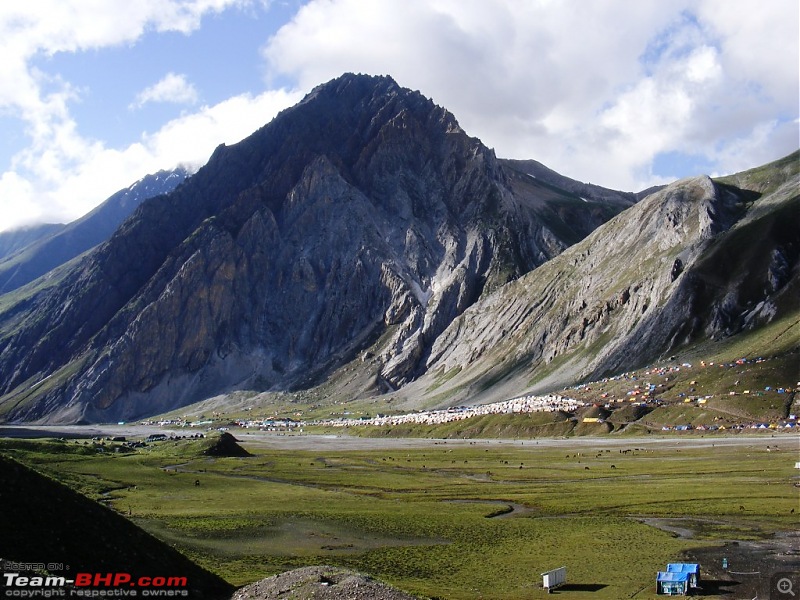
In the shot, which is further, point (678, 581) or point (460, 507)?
point (460, 507)

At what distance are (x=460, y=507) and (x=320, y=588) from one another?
4888 centimetres

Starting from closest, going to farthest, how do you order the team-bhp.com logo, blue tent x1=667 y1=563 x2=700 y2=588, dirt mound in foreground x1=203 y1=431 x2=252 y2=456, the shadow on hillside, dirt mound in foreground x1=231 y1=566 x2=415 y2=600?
the team-bhp.com logo
dirt mound in foreground x1=231 y1=566 x2=415 y2=600
blue tent x1=667 y1=563 x2=700 y2=588
the shadow on hillside
dirt mound in foreground x1=203 y1=431 x2=252 y2=456

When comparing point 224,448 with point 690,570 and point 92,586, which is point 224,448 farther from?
point 92,586

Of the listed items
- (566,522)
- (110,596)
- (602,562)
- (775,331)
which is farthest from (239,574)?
(775,331)

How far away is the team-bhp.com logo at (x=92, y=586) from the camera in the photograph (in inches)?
1049

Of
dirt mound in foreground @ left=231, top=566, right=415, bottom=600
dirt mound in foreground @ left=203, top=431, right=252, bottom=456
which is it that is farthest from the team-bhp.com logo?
dirt mound in foreground @ left=203, top=431, right=252, bottom=456

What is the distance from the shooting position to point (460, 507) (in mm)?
82812

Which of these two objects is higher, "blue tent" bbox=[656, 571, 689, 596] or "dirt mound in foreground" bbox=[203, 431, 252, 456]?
"dirt mound in foreground" bbox=[203, 431, 252, 456]

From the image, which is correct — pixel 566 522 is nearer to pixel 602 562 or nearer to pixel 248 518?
pixel 602 562

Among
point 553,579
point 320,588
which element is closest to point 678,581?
point 553,579

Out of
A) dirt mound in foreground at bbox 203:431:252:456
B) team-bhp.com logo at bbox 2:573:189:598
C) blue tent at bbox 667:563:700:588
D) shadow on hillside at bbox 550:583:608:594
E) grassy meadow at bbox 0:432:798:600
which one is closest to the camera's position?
team-bhp.com logo at bbox 2:573:189:598

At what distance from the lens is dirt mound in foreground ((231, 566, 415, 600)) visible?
1385 inches

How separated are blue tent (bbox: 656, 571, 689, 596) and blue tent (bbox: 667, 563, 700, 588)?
326 millimetres

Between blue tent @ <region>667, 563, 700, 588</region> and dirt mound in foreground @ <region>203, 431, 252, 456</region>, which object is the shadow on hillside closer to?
blue tent @ <region>667, 563, 700, 588</region>
